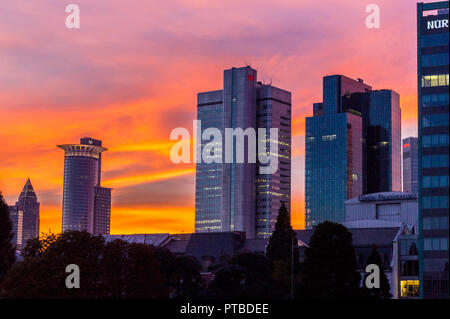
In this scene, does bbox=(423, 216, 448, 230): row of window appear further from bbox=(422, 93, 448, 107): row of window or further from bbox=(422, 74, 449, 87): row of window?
bbox=(422, 74, 449, 87): row of window

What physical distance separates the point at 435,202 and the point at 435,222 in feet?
11.0

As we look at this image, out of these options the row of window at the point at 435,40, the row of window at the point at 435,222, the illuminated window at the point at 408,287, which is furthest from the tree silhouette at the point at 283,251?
the row of window at the point at 435,40

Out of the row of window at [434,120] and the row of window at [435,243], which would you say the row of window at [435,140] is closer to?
the row of window at [434,120]

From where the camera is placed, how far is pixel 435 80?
14575 centimetres

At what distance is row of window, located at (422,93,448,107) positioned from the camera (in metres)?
145

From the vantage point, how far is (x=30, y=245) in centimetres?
18000

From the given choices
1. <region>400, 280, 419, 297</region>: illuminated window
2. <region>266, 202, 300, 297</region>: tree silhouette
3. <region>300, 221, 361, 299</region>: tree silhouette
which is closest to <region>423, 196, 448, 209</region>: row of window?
<region>266, 202, 300, 297</region>: tree silhouette

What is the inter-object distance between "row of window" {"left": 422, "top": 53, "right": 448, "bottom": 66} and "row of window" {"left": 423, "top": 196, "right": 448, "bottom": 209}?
22.6m

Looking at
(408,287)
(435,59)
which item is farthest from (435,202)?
(408,287)

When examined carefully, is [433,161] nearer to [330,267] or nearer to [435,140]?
[435,140]

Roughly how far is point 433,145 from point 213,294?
46.1 meters

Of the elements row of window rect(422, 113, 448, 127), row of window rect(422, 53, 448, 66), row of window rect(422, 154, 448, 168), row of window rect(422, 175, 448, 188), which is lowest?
row of window rect(422, 175, 448, 188)

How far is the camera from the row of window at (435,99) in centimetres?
14538
